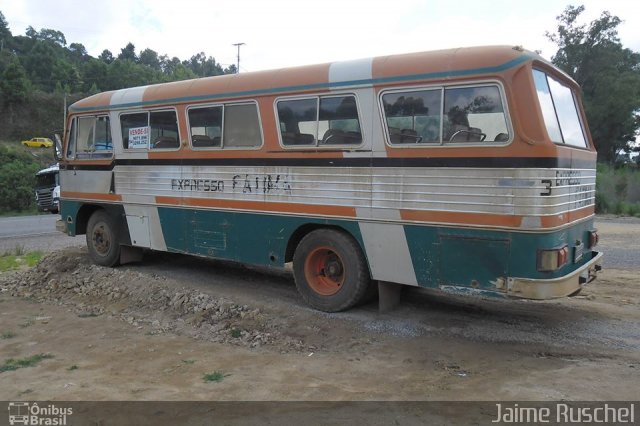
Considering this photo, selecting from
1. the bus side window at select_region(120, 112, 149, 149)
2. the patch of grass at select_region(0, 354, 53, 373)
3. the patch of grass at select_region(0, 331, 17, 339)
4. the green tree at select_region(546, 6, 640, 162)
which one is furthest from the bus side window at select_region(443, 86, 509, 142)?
the green tree at select_region(546, 6, 640, 162)

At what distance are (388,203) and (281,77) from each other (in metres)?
2.18

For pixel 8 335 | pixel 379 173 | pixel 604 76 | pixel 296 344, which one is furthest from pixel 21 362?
pixel 604 76

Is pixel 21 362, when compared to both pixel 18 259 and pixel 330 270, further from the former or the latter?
pixel 18 259

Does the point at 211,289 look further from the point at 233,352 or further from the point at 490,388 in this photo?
the point at 490,388

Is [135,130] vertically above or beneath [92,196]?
above

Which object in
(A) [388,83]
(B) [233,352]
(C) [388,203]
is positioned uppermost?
(A) [388,83]

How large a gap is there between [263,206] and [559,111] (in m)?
3.66

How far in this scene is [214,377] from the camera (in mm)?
4793

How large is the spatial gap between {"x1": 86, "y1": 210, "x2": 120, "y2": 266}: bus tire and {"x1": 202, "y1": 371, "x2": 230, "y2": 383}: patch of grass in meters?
4.88

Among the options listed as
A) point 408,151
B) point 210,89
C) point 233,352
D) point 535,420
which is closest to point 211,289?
point 233,352

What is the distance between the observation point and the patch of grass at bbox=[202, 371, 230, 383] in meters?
4.73

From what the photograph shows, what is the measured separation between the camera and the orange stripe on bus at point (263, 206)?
6199 mm

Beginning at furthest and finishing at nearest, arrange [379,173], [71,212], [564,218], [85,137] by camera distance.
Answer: [71,212]
[85,137]
[379,173]
[564,218]

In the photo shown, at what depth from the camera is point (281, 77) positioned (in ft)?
21.8
